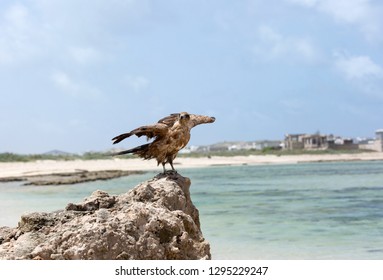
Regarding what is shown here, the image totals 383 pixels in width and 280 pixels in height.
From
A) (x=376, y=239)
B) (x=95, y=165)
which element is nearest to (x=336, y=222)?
(x=376, y=239)

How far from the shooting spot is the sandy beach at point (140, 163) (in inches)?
1661

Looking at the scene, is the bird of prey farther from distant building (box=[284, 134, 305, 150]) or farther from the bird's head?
distant building (box=[284, 134, 305, 150])

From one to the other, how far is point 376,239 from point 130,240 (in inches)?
306

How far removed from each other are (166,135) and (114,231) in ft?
5.18

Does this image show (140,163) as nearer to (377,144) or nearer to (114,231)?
(377,144)

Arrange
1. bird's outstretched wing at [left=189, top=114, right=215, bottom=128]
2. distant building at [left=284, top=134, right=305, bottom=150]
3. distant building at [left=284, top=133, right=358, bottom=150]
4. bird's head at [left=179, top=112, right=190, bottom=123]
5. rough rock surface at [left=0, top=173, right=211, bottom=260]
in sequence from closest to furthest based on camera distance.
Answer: rough rock surface at [left=0, top=173, right=211, bottom=260]
bird's head at [left=179, top=112, right=190, bottom=123]
bird's outstretched wing at [left=189, top=114, right=215, bottom=128]
distant building at [left=284, top=133, right=358, bottom=150]
distant building at [left=284, top=134, right=305, bottom=150]

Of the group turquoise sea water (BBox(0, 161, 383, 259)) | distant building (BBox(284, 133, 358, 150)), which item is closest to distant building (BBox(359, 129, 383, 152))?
distant building (BBox(284, 133, 358, 150))

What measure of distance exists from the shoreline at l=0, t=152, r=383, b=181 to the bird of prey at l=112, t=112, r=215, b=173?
925 inches

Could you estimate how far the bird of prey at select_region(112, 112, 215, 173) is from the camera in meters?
5.59

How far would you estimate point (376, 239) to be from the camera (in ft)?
36.2

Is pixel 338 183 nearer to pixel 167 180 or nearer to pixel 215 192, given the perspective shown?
pixel 215 192

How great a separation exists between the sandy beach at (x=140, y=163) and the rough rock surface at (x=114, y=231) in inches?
1237

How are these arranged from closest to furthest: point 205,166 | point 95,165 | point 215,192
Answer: point 215,192
point 95,165
point 205,166

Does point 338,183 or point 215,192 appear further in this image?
point 338,183
